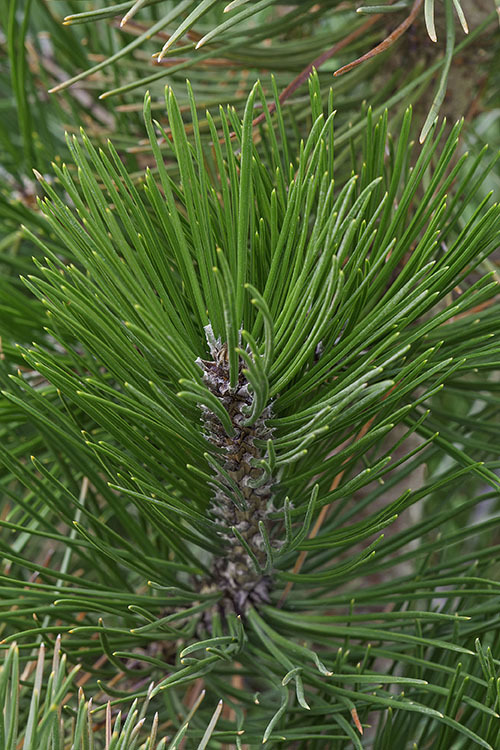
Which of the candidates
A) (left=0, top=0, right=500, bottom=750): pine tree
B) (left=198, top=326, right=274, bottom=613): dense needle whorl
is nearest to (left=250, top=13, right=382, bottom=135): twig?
(left=0, top=0, right=500, bottom=750): pine tree

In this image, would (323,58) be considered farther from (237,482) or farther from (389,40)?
(237,482)

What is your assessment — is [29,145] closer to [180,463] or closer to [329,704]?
[180,463]

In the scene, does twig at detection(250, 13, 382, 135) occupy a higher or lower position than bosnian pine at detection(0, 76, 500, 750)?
higher

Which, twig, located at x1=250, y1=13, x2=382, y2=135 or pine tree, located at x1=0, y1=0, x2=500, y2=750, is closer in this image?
pine tree, located at x1=0, y1=0, x2=500, y2=750

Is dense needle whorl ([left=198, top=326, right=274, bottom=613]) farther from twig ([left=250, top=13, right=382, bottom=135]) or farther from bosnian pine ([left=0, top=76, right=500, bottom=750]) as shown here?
twig ([left=250, top=13, right=382, bottom=135])

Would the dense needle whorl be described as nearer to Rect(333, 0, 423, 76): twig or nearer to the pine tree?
the pine tree

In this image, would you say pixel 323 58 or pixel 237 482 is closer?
pixel 237 482

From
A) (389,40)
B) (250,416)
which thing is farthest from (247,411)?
(389,40)
